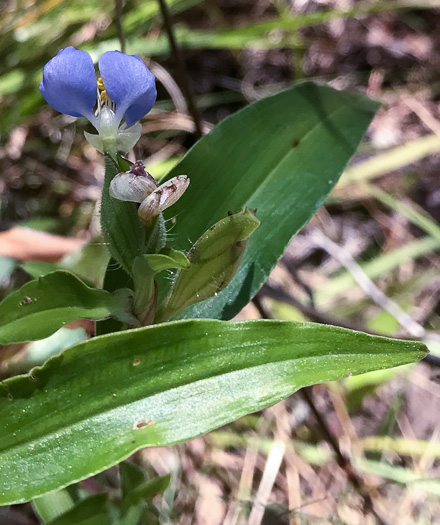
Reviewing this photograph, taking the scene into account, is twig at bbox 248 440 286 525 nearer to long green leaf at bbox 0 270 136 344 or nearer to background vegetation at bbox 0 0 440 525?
background vegetation at bbox 0 0 440 525

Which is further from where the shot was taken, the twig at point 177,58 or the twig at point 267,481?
the twig at point 267,481

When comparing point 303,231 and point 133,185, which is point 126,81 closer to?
point 133,185

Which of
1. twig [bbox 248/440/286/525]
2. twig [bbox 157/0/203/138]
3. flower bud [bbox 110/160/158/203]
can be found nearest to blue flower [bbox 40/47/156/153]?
flower bud [bbox 110/160/158/203]

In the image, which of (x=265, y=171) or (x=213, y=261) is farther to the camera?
(x=265, y=171)

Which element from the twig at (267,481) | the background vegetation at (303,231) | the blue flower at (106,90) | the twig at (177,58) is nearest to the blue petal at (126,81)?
the blue flower at (106,90)

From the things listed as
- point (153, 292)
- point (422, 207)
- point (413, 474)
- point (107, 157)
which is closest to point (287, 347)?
point (153, 292)

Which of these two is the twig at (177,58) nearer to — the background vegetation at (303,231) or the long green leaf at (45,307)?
the background vegetation at (303,231)

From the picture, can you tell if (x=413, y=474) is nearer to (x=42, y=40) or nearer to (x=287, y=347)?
(x=287, y=347)

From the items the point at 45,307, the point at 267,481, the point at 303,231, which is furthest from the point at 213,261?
the point at 303,231
